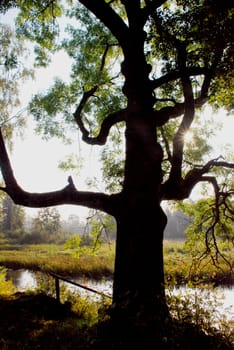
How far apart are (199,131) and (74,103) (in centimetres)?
445

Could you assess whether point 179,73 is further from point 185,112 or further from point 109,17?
point 109,17

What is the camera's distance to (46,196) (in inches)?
204

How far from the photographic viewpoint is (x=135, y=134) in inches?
203

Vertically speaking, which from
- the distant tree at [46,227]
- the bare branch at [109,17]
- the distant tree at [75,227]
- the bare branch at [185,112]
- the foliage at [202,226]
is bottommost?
the distant tree at [75,227]

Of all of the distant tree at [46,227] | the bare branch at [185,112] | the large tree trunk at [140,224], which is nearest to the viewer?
the large tree trunk at [140,224]

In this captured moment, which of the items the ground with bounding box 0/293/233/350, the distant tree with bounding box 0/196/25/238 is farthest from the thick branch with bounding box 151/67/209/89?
the distant tree with bounding box 0/196/25/238

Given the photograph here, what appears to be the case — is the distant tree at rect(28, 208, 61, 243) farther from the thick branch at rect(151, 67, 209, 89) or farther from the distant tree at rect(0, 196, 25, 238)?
the thick branch at rect(151, 67, 209, 89)

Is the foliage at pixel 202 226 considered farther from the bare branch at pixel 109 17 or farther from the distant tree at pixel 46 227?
the distant tree at pixel 46 227

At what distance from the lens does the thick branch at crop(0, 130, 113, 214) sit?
203 inches

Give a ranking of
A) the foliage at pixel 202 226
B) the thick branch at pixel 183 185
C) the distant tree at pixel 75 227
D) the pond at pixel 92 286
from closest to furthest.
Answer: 1. the pond at pixel 92 286
2. the thick branch at pixel 183 185
3. the foliage at pixel 202 226
4. the distant tree at pixel 75 227

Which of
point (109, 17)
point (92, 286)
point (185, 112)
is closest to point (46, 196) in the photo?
point (185, 112)

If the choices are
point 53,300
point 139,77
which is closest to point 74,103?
point 139,77

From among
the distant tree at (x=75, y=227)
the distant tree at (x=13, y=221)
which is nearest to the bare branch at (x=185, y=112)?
the distant tree at (x=13, y=221)

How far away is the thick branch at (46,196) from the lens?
17.0 feet
